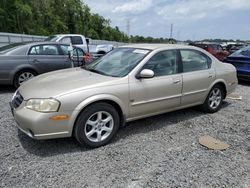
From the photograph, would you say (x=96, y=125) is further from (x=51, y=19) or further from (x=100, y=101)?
(x=51, y=19)

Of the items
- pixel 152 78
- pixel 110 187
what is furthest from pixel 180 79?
pixel 110 187

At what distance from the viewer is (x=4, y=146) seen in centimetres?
374

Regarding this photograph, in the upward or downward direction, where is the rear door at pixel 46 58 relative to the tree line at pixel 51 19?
downward

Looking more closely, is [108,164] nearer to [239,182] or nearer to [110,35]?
[239,182]

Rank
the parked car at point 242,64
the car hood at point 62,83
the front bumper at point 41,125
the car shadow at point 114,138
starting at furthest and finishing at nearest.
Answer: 1. the parked car at point 242,64
2. the car shadow at point 114,138
3. the car hood at point 62,83
4. the front bumper at point 41,125

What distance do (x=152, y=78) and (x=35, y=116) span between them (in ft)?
6.45

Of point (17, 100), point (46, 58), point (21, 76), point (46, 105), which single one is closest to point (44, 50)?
point (46, 58)

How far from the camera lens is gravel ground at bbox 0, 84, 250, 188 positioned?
303cm

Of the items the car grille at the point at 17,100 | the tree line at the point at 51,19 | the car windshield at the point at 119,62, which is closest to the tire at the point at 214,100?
the car windshield at the point at 119,62

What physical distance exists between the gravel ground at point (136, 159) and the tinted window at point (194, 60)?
1118 millimetres

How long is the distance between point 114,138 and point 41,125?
1.27 meters

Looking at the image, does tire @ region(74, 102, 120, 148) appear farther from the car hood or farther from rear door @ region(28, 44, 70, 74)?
rear door @ region(28, 44, 70, 74)

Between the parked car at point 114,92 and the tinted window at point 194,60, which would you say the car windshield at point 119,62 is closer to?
the parked car at point 114,92

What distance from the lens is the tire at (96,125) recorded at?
3.60m
